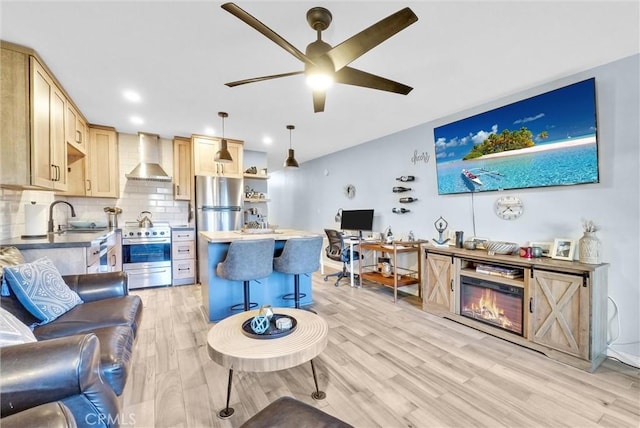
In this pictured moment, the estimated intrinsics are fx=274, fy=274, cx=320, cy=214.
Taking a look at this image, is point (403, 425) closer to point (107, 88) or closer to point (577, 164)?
point (577, 164)

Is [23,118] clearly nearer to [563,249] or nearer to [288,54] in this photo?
[288,54]

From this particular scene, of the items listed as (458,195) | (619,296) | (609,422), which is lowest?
(609,422)

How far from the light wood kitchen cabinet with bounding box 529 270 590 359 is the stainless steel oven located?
15.5 feet

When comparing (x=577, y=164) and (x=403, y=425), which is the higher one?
(x=577, y=164)

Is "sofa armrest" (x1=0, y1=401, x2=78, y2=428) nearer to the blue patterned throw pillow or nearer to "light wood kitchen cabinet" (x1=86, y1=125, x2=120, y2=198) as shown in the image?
the blue patterned throw pillow

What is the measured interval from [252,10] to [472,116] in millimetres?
2722

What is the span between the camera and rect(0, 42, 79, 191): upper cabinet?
2.09 meters

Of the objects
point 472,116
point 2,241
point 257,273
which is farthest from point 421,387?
point 2,241

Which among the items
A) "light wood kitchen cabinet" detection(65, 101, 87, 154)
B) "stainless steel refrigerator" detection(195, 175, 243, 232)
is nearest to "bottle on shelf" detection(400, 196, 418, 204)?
"stainless steel refrigerator" detection(195, 175, 243, 232)

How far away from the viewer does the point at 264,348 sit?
59.4 inches

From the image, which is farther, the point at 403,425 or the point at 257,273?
the point at 257,273

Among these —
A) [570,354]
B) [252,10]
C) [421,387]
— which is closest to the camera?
[252,10]

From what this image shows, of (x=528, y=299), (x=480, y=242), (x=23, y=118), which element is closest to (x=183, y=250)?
(x=23, y=118)

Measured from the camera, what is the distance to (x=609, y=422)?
1.61 metres
